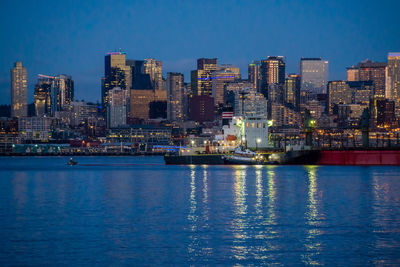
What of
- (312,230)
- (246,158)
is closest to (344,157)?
(246,158)

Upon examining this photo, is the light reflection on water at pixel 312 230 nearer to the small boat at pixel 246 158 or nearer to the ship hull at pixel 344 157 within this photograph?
the ship hull at pixel 344 157

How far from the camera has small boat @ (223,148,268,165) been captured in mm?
103812

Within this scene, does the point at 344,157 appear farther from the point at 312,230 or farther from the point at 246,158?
the point at 312,230

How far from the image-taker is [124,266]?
81.2ft

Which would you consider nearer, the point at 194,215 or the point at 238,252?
the point at 238,252

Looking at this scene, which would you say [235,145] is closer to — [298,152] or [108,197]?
[298,152]

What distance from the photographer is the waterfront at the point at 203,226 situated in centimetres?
2647

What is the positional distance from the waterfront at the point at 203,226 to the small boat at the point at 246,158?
43.6 metres

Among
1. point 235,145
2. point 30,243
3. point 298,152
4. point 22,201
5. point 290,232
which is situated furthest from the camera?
point 235,145

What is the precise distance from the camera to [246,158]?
10450 cm

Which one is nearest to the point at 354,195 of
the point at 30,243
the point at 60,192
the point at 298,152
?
the point at 60,192

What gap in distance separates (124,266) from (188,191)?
Result: 32.1 meters

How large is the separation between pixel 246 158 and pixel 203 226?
70421 millimetres

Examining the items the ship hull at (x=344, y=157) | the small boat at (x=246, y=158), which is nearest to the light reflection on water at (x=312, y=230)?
the ship hull at (x=344, y=157)
